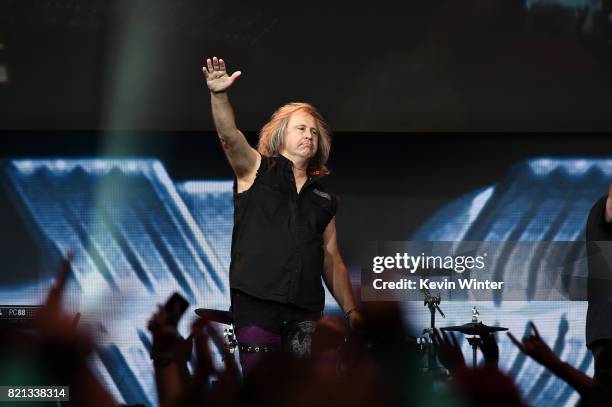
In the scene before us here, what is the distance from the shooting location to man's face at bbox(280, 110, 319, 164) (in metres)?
3.26

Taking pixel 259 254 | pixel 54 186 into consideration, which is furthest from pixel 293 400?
pixel 54 186

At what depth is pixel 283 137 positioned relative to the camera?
3316 millimetres

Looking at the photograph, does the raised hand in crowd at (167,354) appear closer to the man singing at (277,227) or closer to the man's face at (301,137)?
the man singing at (277,227)

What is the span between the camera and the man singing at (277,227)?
118 inches

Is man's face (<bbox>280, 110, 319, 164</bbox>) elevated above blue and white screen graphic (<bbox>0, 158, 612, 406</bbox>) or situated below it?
below

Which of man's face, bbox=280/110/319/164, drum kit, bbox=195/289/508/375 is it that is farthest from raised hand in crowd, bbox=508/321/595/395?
drum kit, bbox=195/289/508/375

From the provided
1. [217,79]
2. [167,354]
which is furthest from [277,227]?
[167,354]

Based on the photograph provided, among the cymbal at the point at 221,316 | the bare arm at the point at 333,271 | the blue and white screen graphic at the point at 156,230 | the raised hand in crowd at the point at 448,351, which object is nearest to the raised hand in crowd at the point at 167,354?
the raised hand in crowd at the point at 448,351

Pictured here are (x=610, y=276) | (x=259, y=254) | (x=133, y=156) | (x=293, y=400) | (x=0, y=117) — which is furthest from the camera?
(x=133, y=156)

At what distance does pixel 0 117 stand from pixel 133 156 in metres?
0.80

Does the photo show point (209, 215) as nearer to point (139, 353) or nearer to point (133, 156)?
point (133, 156)

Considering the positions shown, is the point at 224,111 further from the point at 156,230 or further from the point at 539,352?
the point at 156,230

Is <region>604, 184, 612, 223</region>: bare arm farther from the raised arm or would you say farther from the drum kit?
the raised arm

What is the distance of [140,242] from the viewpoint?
18.7 feet
